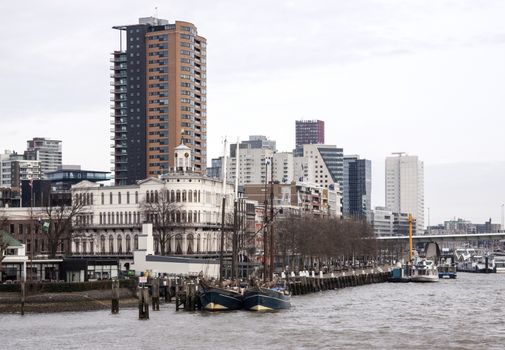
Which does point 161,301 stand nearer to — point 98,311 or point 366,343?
point 98,311

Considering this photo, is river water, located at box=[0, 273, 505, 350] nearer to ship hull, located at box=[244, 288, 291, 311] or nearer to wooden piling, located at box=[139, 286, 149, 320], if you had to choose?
wooden piling, located at box=[139, 286, 149, 320]

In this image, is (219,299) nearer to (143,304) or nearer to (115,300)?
(115,300)

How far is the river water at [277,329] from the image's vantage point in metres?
90.4

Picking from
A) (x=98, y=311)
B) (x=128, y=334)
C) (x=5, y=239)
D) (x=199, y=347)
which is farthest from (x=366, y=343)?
(x=5, y=239)

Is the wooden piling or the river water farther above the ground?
the wooden piling

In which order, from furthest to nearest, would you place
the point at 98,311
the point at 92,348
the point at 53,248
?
the point at 53,248
the point at 98,311
the point at 92,348

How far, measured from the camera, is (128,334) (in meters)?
96.3

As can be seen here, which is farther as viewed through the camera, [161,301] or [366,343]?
[161,301]

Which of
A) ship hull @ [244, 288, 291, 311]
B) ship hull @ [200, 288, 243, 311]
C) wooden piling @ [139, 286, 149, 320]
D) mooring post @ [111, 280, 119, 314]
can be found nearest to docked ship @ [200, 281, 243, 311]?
ship hull @ [200, 288, 243, 311]

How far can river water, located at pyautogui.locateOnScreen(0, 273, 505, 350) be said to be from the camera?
3561 inches

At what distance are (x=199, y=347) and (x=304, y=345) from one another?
8.46 meters

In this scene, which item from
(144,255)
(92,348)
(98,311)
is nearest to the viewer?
(92,348)

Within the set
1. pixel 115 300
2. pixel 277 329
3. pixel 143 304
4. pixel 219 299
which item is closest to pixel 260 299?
pixel 219 299

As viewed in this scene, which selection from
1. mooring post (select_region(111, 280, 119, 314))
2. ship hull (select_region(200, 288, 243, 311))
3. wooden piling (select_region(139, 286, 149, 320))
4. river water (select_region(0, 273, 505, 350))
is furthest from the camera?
ship hull (select_region(200, 288, 243, 311))
